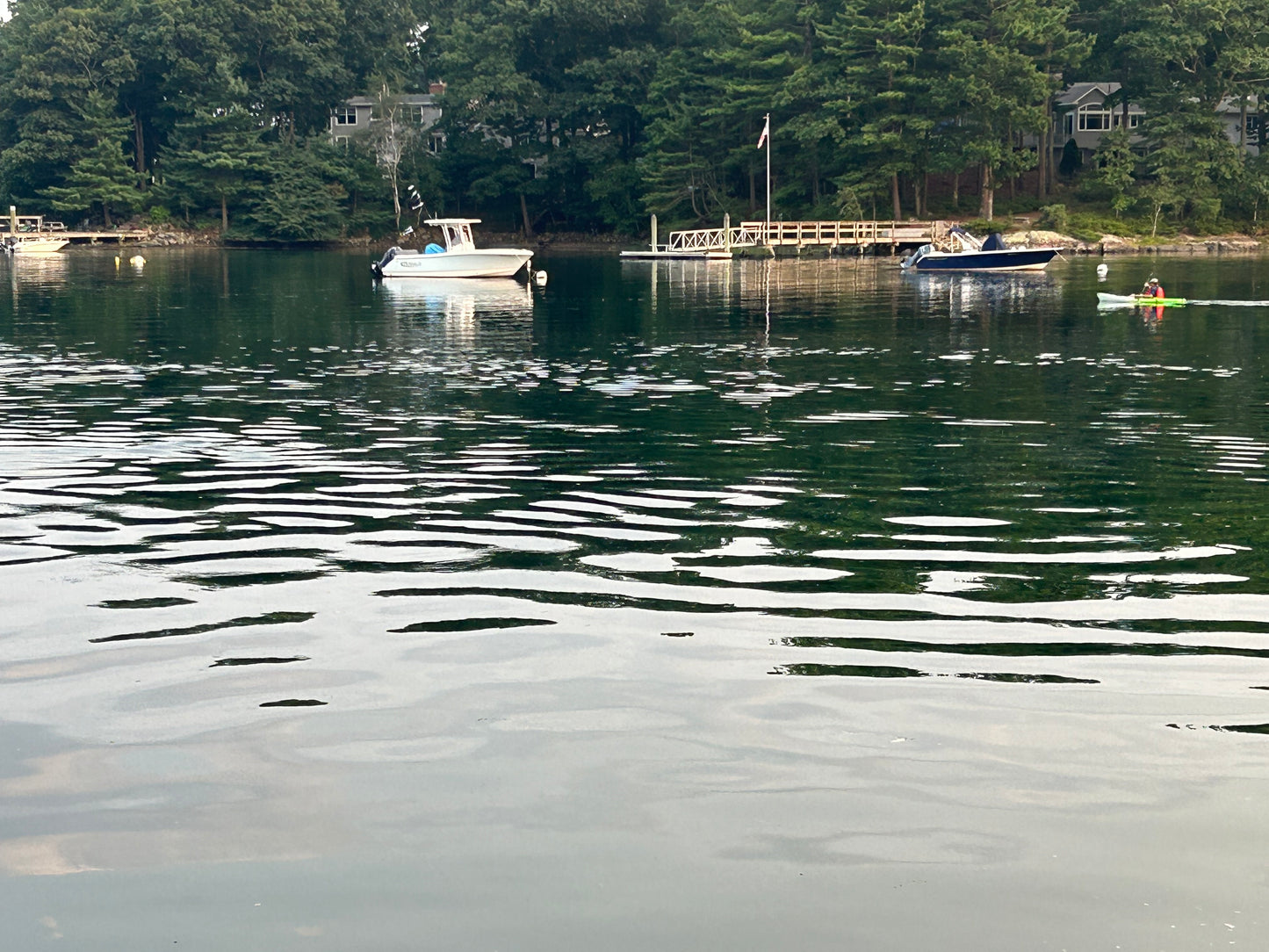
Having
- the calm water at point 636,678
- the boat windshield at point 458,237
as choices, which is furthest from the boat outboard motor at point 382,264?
the calm water at point 636,678

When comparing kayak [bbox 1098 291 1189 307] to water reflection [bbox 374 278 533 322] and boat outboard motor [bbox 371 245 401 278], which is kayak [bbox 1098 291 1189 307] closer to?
water reflection [bbox 374 278 533 322]

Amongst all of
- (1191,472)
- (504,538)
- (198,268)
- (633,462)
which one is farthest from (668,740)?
(198,268)

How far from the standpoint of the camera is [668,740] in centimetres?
732

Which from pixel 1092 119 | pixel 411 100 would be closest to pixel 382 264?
pixel 1092 119

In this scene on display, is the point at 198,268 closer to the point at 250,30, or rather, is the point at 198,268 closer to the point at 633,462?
the point at 250,30

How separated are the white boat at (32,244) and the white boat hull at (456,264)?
4184 centimetres

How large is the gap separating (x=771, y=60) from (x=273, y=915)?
83.2 metres

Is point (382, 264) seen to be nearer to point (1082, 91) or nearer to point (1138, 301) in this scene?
point (1138, 301)

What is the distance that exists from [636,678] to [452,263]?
54.3 meters

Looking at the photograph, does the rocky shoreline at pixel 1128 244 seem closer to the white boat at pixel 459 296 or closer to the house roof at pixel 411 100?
the white boat at pixel 459 296

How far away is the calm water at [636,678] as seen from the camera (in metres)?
5.64

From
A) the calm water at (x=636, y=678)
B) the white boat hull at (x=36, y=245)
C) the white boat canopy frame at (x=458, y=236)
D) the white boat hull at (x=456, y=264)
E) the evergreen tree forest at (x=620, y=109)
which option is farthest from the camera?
the white boat hull at (x=36, y=245)

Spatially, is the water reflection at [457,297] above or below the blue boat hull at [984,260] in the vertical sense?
below

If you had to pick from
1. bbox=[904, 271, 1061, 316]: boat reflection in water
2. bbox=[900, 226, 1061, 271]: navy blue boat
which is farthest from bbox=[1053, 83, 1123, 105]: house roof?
bbox=[904, 271, 1061, 316]: boat reflection in water
